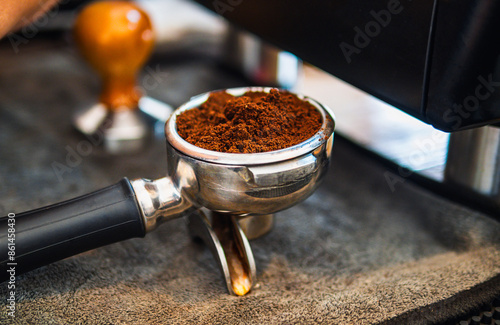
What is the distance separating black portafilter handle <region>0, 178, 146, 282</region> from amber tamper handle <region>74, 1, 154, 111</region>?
1.65ft

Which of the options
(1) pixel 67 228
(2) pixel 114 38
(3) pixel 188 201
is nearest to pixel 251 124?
(3) pixel 188 201

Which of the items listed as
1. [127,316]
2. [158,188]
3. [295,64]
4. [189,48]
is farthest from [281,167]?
[189,48]

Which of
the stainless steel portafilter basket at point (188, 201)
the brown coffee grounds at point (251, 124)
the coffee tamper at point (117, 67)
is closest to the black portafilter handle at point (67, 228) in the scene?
the stainless steel portafilter basket at point (188, 201)

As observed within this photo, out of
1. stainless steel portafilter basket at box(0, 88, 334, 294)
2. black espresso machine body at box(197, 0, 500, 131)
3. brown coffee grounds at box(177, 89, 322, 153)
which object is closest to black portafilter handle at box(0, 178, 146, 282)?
stainless steel portafilter basket at box(0, 88, 334, 294)

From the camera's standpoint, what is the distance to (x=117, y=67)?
1.09 metres

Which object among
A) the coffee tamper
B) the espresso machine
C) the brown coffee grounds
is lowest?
the coffee tamper

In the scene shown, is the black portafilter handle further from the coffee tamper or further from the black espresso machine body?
the coffee tamper

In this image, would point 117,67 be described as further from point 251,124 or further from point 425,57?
point 425,57

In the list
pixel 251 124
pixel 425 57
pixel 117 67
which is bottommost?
pixel 117 67

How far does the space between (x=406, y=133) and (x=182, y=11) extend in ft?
2.75

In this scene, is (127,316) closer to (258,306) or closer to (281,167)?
(258,306)

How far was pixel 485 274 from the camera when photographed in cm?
68

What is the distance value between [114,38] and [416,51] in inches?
26.9

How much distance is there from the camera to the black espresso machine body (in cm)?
52
